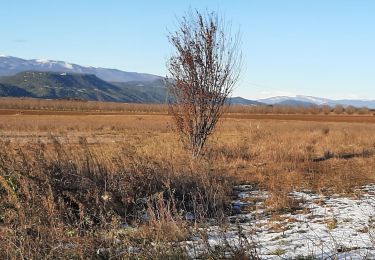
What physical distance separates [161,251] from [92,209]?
2082 millimetres

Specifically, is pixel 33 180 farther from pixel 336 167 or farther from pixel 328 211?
pixel 336 167

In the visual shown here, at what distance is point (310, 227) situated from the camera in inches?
264

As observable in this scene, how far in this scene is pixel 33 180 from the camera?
7.14 m

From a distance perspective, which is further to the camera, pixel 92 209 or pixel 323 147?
pixel 323 147

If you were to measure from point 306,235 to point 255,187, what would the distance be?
4521 mm

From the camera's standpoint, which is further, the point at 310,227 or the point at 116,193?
the point at 116,193

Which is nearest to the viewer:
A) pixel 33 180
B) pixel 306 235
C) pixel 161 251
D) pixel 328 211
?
pixel 161 251

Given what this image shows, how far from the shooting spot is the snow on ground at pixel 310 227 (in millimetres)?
5316

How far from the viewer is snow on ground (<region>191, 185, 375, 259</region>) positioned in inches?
209

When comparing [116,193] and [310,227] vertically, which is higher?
[116,193]

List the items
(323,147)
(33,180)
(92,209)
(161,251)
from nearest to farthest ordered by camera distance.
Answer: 1. (161,251)
2. (92,209)
3. (33,180)
4. (323,147)

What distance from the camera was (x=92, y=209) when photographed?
671cm

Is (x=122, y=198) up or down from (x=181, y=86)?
down

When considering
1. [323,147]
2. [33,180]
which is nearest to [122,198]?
[33,180]
